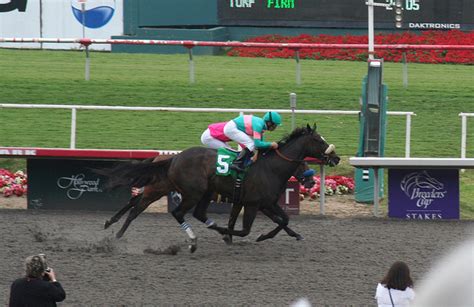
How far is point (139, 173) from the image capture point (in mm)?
10047

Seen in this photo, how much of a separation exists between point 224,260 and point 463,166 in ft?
12.5

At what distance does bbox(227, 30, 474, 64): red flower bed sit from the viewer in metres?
20.0

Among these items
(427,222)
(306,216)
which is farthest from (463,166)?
(306,216)

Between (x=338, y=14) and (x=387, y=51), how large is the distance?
1.49 m

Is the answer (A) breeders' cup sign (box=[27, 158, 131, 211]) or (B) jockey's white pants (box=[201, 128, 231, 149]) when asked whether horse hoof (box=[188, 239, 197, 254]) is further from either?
(A) breeders' cup sign (box=[27, 158, 131, 211])

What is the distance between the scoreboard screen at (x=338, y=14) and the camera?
66.2ft

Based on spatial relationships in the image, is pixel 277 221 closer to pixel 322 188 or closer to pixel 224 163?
pixel 224 163

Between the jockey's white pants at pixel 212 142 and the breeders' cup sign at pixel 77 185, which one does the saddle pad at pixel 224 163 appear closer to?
the jockey's white pants at pixel 212 142

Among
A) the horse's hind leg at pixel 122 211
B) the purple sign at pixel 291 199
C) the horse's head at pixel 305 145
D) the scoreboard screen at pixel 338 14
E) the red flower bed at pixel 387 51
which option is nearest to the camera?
the horse's head at pixel 305 145

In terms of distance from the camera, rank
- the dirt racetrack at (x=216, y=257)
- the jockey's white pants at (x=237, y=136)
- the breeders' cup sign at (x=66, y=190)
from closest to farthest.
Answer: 1. the dirt racetrack at (x=216, y=257)
2. the jockey's white pants at (x=237, y=136)
3. the breeders' cup sign at (x=66, y=190)

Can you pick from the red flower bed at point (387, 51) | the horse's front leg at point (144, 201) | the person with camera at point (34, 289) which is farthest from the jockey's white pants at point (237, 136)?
the red flower bed at point (387, 51)

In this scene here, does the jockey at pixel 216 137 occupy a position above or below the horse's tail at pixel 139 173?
above

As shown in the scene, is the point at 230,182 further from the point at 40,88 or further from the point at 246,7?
the point at 246,7

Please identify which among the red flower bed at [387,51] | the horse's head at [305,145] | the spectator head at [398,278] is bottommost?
the spectator head at [398,278]
